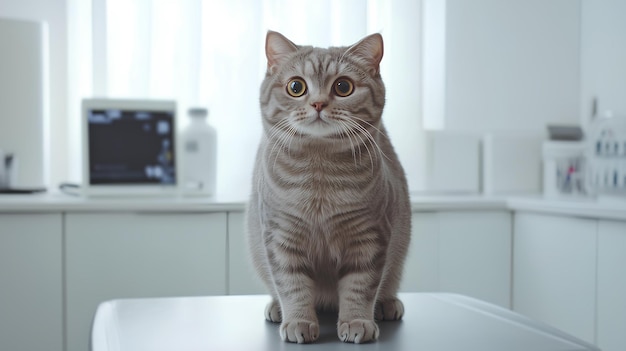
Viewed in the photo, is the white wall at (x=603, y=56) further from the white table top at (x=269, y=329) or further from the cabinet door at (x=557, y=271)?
the white table top at (x=269, y=329)

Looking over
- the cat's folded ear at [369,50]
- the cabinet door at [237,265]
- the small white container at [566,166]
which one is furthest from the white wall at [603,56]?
the cat's folded ear at [369,50]

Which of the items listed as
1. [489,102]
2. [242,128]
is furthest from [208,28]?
[489,102]

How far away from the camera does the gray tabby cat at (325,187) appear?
0.74m

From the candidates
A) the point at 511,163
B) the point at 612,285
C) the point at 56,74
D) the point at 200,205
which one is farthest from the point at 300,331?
the point at 511,163

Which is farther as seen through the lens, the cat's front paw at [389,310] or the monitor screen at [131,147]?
the monitor screen at [131,147]

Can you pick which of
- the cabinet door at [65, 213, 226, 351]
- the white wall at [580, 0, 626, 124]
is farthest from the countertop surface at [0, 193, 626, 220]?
the white wall at [580, 0, 626, 124]

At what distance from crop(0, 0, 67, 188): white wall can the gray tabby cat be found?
57.3 inches

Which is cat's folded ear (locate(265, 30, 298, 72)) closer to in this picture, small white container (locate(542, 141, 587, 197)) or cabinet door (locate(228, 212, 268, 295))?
cabinet door (locate(228, 212, 268, 295))

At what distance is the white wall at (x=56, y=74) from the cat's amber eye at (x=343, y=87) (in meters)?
1.55

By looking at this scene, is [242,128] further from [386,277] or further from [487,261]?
[386,277]

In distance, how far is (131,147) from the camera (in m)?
1.85

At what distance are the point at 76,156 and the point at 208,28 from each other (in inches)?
23.3

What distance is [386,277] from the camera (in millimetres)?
884

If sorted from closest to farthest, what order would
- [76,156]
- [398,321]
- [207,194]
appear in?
[398,321], [207,194], [76,156]
